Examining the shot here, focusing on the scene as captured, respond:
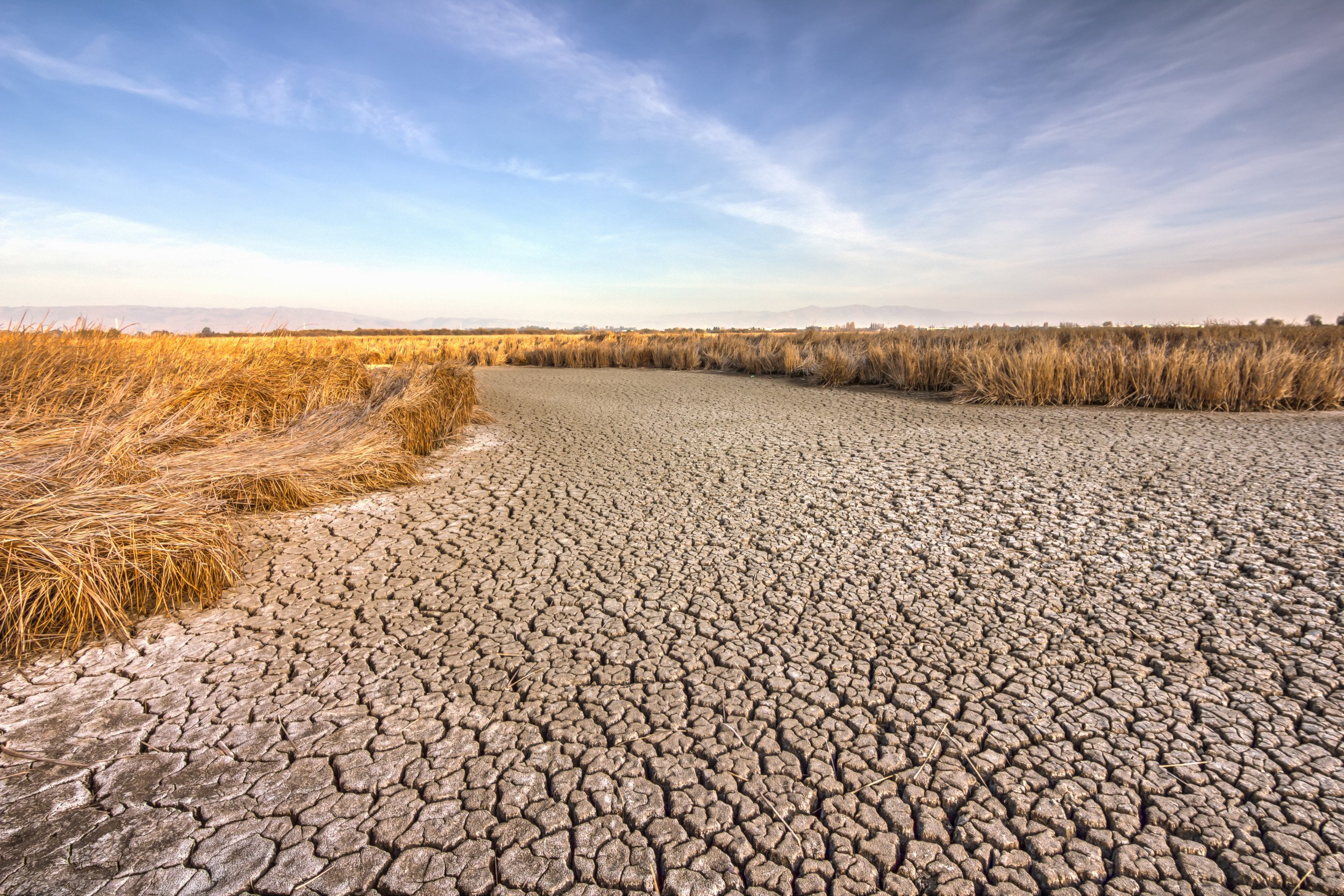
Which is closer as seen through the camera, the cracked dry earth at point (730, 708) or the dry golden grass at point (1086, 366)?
the cracked dry earth at point (730, 708)

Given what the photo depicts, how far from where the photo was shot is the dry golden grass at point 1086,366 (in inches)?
263

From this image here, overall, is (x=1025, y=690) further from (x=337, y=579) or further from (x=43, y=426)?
(x=43, y=426)

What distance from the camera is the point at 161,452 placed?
12.7 feet

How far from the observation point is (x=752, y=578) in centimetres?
291

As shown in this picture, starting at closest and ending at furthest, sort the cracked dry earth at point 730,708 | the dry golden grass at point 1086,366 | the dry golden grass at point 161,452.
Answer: the cracked dry earth at point 730,708 < the dry golden grass at point 161,452 < the dry golden grass at point 1086,366

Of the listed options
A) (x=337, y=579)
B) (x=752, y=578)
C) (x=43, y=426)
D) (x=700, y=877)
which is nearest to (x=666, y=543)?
(x=752, y=578)

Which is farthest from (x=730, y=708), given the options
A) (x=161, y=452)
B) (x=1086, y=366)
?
(x=1086, y=366)

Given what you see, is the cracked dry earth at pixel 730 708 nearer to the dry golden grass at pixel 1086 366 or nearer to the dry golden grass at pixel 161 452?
the dry golden grass at pixel 161 452

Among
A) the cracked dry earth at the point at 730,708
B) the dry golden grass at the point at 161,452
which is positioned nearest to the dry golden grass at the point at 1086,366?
the dry golden grass at the point at 161,452

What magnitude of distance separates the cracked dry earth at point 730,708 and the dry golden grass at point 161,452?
0.91ft

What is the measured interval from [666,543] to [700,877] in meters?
1.99

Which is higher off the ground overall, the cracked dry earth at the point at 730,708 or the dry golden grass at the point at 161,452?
the dry golden grass at the point at 161,452

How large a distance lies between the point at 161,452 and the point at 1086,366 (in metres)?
8.82

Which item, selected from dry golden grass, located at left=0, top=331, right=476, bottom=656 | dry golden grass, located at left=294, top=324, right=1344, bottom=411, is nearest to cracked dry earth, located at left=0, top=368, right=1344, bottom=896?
dry golden grass, located at left=0, top=331, right=476, bottom=656
